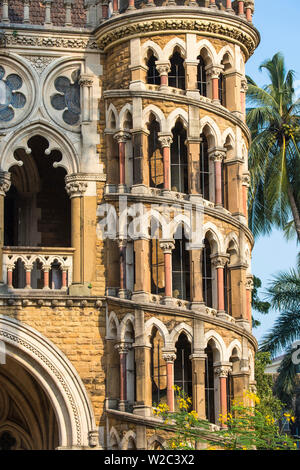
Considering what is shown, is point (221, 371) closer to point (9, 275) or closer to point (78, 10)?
point (9, 275)

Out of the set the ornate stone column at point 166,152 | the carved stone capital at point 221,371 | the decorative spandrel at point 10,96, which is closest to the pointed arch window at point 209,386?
the carved stone capital at point 221,371

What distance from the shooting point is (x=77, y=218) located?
29.0m

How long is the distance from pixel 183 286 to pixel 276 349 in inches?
343

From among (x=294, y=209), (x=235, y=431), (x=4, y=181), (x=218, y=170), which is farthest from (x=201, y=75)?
(x=235, y=431)

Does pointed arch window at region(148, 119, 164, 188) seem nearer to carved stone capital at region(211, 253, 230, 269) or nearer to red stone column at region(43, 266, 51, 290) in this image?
carved stone capital at region(211, 253, 230, 269)

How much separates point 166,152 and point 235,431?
7.65m

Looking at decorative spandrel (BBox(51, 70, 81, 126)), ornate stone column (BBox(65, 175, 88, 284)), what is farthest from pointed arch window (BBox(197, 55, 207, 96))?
ornate stone column (BBox(65, 175, 88, 284))

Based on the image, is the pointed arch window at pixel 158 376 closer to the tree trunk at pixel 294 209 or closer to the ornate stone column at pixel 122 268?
the ornate stone column at pixel 122 268

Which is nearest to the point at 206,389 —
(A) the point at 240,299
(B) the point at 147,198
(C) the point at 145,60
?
(A) the point at 240,299

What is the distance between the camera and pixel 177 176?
2956 cm

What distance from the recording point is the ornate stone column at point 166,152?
28.5 meters

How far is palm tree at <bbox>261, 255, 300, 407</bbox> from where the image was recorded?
37062mm

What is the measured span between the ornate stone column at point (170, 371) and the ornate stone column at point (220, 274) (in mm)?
1439

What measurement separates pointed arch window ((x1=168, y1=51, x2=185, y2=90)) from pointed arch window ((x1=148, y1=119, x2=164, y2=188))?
1055 millimetres
